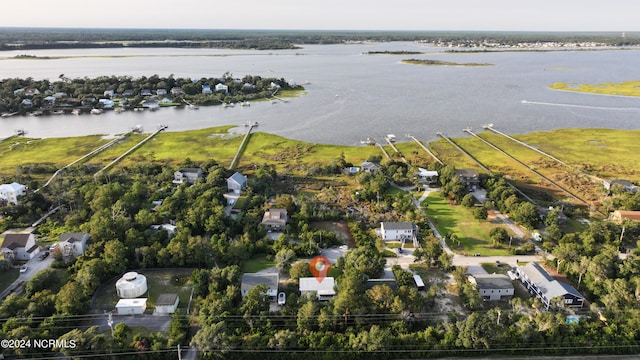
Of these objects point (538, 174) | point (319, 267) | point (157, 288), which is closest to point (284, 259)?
point (319, 267)

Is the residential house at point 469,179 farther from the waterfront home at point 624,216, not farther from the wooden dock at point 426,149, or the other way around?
the waterfront home at point 624,216

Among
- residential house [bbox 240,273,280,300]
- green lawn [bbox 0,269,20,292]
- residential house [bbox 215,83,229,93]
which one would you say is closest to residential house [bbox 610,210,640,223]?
residential house [bbox 240,273,280,300]

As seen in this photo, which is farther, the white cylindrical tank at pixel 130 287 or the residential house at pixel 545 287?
the white cylindrical tank at pixel 130 287

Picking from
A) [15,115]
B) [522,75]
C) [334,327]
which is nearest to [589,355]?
[334,327]

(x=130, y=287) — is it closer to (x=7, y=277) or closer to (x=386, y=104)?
(x=7, y=277)

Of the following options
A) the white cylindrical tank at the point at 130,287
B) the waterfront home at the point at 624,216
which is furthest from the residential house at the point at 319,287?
the waterfront home at the point at 624,216

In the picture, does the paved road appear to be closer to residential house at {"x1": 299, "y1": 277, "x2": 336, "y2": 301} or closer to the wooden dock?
residential house at {"x1": 299, "y1": 277, "x2": 336, "y2": 301}
